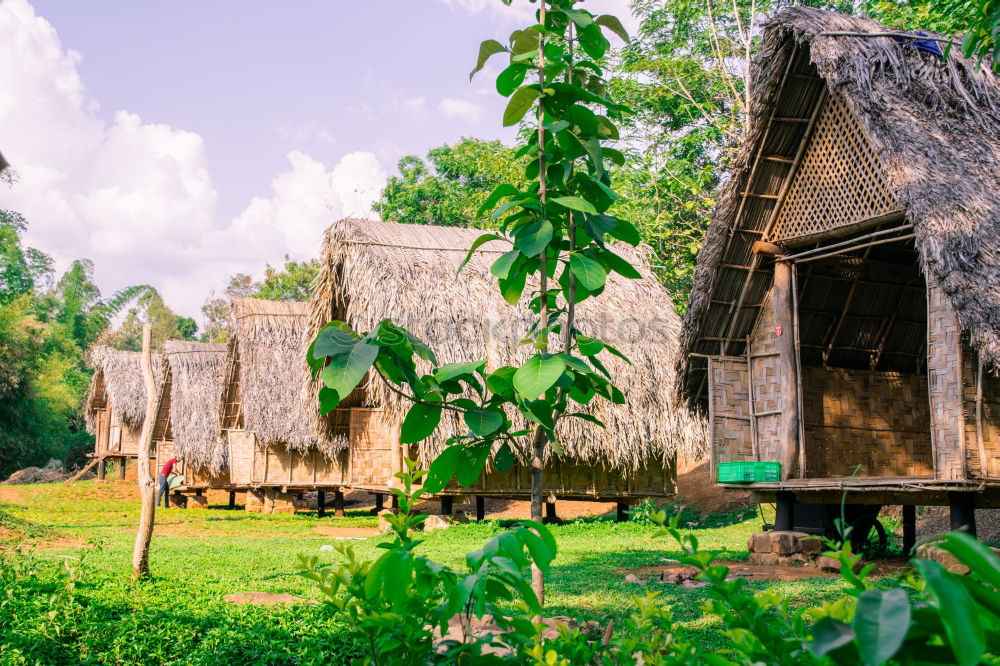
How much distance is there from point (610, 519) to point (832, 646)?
1353 cm

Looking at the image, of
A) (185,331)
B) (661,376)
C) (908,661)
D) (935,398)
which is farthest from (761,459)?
(185,331)

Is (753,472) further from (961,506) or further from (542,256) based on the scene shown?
(542,256)

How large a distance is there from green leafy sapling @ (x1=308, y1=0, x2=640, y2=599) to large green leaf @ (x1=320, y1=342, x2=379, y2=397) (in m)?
0.12

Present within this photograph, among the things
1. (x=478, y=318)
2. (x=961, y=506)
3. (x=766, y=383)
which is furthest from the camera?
(x=478, y=318)

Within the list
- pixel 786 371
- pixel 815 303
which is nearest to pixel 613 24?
pixel 786 371

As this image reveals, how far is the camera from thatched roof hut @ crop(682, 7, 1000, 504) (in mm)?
6441

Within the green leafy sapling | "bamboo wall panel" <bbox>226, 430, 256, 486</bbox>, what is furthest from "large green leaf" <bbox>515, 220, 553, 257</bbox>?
"bamboo wall panel" <bbox>226, 430, 256, 486</bbox>

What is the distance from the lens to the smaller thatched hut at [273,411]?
16375mm

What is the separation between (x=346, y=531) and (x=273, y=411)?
4116mm

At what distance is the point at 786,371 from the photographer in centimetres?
830

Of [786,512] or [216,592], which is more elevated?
[786,512]

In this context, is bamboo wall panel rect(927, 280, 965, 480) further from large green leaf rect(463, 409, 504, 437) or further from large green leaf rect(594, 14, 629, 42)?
large green leaf rect(463, 409, 504, 437)

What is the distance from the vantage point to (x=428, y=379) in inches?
72.1

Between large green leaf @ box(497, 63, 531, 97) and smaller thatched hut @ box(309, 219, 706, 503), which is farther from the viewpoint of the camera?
smaller thatched hut @ box(309, 219, 706, 503)
